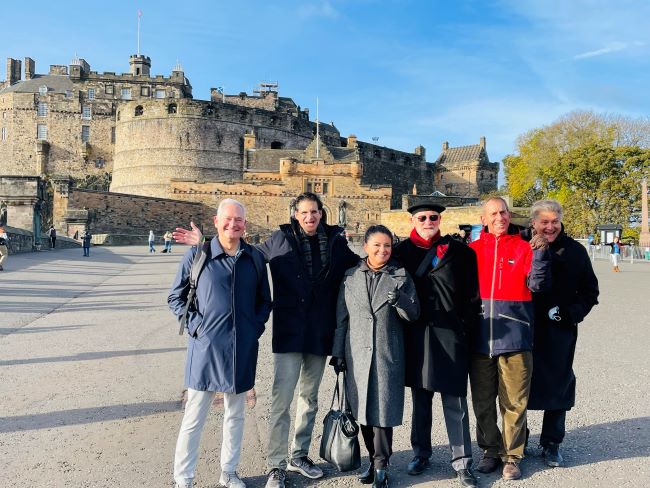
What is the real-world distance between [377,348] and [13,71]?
6563 cm

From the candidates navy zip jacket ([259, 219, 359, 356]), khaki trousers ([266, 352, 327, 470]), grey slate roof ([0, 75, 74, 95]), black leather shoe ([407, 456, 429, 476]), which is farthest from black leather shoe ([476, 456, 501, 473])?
grey slate roof ([0, 75, 74, 95])

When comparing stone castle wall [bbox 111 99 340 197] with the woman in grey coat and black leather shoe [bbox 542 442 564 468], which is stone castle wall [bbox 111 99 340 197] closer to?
the woman in grey coat

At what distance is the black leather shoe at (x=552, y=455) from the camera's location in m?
3.50

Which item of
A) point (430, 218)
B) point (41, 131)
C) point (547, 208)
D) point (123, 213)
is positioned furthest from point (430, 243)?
point (41, 131)

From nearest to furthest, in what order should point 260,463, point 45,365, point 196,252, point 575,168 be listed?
point 196,252 < point 260,463 < point 45,365 < point 575,168

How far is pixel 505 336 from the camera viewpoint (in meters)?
3.40

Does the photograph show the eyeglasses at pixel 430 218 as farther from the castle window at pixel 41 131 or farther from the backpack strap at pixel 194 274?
the castle window at pixel 41 131

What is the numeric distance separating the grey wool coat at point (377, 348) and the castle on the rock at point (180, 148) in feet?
116

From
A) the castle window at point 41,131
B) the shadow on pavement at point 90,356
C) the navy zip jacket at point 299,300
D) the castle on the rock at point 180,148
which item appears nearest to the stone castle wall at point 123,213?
the castle on the rock at point 180,148

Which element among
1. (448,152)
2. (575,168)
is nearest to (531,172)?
(575,168)

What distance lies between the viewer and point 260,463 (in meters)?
3.48

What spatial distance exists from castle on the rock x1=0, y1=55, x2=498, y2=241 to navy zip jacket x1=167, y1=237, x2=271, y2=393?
35.2 m

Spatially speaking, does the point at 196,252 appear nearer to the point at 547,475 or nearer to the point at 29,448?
the point at 29,448

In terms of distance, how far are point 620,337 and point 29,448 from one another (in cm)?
679
